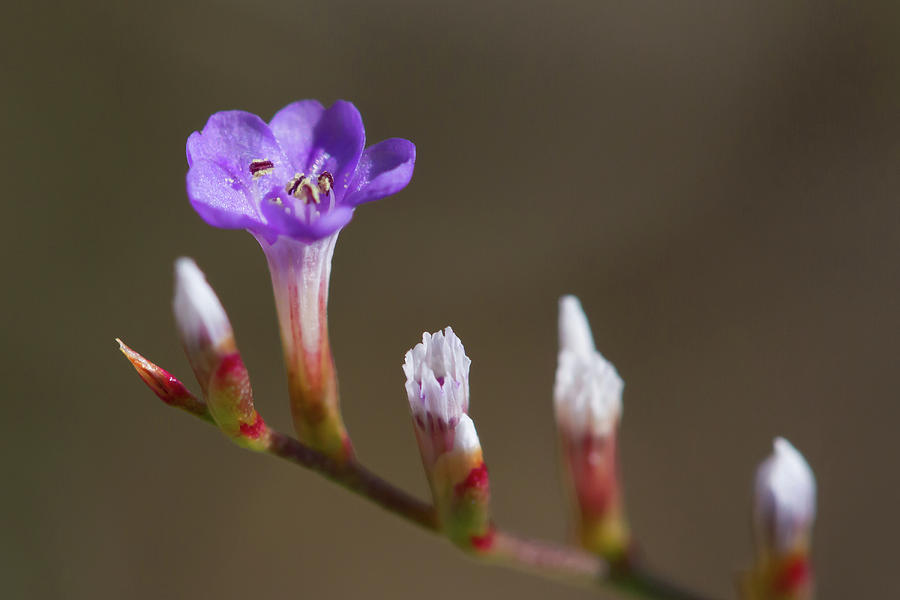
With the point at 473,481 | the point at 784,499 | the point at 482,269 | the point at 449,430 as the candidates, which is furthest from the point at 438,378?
the point at 482,269

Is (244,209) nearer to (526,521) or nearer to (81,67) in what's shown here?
(526,521)

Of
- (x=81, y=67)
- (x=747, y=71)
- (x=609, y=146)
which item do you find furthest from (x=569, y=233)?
(x=81, y=67)

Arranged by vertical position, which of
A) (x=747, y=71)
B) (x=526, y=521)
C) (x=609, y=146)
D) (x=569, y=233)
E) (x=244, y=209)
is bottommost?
(x=526, y=521)

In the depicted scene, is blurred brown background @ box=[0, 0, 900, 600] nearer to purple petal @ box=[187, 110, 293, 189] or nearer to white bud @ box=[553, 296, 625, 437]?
white bud @ box=[553, 296, 625, 437]

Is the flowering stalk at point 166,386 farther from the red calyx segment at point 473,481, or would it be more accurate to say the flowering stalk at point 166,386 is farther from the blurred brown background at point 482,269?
the blurred brown background at point 482,269

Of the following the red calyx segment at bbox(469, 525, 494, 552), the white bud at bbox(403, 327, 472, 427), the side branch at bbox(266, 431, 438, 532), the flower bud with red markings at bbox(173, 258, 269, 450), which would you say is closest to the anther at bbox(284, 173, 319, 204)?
the flower bud with red markings at bbox(173, 258, 269, 450)
